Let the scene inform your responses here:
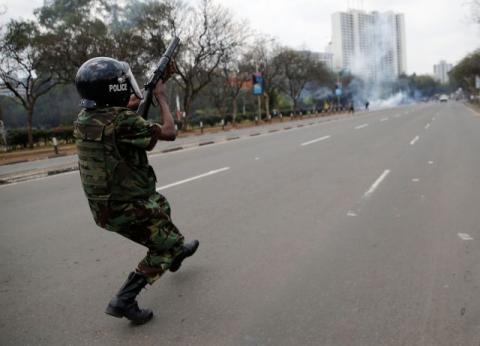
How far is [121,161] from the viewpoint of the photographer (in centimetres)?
290

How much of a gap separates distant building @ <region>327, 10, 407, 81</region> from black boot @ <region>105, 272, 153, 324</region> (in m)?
79.4

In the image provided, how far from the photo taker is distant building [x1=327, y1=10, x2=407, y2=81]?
79.1 metres

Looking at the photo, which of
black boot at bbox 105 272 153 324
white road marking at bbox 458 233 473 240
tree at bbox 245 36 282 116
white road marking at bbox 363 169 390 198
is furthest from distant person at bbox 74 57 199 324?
tree at bbox 245 36 282 116

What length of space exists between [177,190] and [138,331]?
205 inches

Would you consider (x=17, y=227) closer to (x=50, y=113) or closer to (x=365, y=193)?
(x=365, y=193)

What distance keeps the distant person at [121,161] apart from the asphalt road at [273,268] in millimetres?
481

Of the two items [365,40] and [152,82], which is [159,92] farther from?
[365,40]

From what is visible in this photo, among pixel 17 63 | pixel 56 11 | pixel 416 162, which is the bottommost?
pixel 416 162

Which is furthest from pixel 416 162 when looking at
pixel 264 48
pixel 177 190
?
pixel 264 48

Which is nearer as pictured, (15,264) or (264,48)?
(15,264)

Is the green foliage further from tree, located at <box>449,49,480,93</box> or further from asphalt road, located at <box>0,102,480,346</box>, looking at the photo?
tree, located at <box>449,49,480,93</box>

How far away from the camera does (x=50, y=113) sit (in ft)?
177

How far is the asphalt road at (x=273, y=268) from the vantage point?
310 centimetres

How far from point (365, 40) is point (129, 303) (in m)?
84.3
